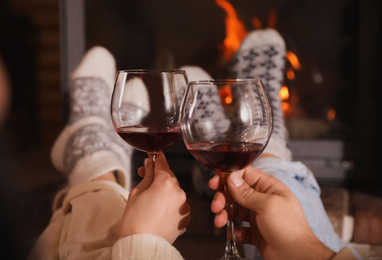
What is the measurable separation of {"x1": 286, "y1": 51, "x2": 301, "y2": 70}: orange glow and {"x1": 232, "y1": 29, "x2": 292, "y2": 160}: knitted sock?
0.02 meters

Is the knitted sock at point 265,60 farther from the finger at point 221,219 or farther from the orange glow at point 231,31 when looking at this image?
the finger at point 221,219

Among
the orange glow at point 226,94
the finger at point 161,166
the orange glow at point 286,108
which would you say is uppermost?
the orange glow at point 226,94

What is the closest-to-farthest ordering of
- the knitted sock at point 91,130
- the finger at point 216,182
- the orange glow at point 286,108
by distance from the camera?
the finger at point 216,182 < the knitted sock at point 91,130 < the orange glow at point 286,108

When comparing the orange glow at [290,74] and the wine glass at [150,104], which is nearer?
the wine glass at [150,104]

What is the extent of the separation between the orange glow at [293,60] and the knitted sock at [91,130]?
59 cm

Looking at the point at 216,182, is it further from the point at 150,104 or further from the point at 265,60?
the point at 265,60

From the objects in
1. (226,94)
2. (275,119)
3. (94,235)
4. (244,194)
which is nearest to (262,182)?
(244,194)

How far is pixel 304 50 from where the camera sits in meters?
1.38

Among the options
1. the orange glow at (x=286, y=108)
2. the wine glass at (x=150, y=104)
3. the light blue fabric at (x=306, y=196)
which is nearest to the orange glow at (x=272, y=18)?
the orange glow at (x=286, y=108)

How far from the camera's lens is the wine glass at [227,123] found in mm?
610

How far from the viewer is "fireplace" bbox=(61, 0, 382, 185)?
1.35 meters

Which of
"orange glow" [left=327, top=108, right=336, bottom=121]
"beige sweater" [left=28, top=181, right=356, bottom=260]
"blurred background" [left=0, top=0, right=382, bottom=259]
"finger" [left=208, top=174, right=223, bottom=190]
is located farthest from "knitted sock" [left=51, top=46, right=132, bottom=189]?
"orange glow" [left=327, top=108, right=336, bottom=121]

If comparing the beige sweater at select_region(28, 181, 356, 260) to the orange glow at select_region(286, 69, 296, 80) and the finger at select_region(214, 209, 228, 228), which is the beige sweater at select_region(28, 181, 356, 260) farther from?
the orange glow at select_region(286, 69, 296, 80)

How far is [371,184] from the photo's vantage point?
139cm
